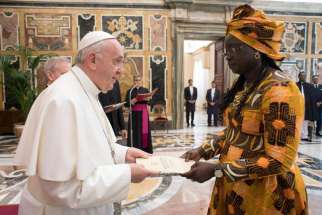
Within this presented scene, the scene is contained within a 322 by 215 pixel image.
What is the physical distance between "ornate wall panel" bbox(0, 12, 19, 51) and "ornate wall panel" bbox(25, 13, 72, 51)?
0.95 feet

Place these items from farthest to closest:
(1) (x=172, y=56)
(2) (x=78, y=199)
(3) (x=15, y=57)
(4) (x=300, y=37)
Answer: (4) (x=300, y=37) < (1) (x=172, y=56) < (3) (x=15, y=57) < (2) (x=78, y=199)

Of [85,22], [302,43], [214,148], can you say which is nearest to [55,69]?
[214,148]

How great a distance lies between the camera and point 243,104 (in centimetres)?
144

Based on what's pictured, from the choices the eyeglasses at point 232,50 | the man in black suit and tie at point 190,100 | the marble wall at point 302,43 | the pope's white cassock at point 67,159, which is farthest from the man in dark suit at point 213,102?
the pope's white cassock at point 67,159

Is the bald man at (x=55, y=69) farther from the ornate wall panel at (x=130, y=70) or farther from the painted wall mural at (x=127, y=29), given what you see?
the painted wall mural at (x=127, y=29)

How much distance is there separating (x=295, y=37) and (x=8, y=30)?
8618 mm

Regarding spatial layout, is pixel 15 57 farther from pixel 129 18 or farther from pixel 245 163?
pixel 245 163

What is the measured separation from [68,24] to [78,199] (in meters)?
8.11

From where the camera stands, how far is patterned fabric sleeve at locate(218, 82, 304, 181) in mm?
1251

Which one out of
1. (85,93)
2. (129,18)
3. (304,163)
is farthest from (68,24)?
(85,93)

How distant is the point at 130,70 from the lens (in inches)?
347

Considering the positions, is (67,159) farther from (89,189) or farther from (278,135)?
(278,135)

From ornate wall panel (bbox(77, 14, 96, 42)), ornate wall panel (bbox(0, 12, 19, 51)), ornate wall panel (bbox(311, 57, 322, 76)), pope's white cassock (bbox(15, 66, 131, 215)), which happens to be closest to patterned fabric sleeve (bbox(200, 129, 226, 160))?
pope's white cassock (bbox(15, 66, 131, 215))

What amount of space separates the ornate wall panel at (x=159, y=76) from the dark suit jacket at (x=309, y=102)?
368 cm
